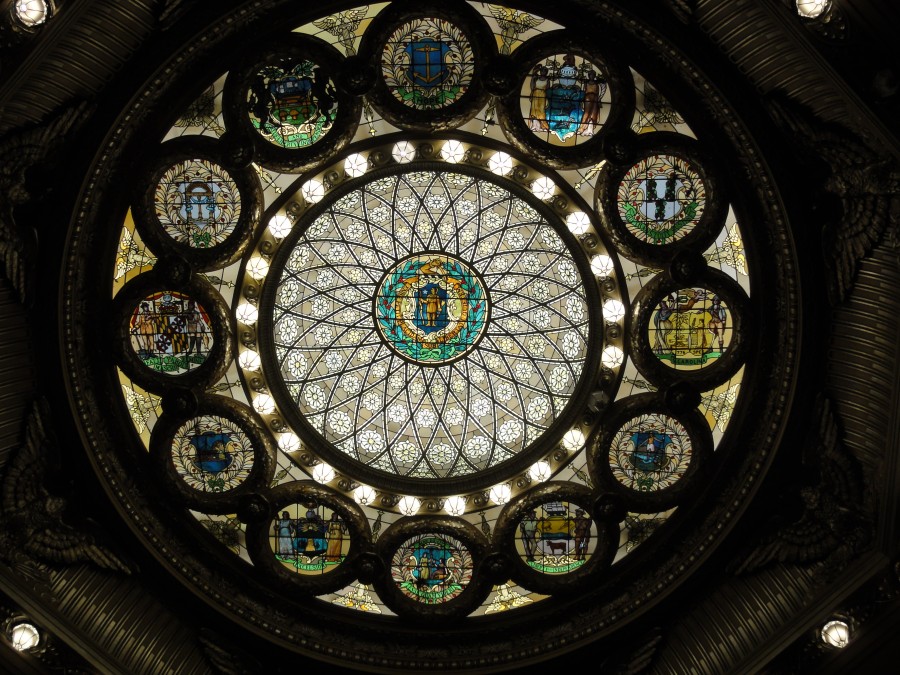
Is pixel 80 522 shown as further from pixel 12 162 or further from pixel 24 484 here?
pixel 12 162

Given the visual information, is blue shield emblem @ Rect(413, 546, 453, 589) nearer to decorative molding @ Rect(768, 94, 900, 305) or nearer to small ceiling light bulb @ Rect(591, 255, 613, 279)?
small ceiling light bulb @ Rect(591, 255, 613, 279)

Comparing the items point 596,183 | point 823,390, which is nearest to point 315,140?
point 596,183

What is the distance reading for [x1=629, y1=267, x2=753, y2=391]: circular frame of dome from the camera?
16.9 metres

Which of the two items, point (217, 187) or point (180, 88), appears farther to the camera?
point (217, 187)

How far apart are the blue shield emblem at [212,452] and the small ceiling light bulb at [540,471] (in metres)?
4.68

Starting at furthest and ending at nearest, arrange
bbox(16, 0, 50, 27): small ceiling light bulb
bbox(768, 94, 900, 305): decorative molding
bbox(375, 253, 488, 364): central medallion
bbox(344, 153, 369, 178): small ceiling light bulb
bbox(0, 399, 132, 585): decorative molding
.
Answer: bbox(375, 253, 488, 364): central medallion → bbox(344, 153, 369, 178): small ceiling light bulb → bbox(0, 399, 132, 585): decorative molding → bbox(768, 94, 900, 305): decorative molding → bbox(16, 0, 50, 27): small ceiling light bulb

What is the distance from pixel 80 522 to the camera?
52.7 feet

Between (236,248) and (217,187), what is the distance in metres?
0.93

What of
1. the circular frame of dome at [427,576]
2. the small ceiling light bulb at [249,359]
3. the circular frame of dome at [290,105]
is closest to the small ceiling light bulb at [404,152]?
the circular frame of dome at [290,105]

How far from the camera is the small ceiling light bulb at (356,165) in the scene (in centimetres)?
1766

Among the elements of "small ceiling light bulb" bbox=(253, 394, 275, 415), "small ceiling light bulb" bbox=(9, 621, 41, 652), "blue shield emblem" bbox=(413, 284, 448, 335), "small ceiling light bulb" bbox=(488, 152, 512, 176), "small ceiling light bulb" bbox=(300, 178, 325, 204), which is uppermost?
"small ceiling light bulb" bbox=(488, 152, 512, 176)

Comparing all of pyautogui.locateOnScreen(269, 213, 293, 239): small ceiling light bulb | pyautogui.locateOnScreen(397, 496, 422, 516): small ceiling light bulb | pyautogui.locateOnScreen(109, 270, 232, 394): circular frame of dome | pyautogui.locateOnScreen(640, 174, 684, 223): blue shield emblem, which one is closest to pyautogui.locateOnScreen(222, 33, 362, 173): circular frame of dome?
pyautogui.locateOnScreen(269, 213, 293, 239): small ceiling light bulb

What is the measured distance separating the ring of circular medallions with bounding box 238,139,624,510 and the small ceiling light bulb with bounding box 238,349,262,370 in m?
0.14

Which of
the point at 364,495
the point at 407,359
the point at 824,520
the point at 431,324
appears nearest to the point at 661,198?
the point at 431,324
